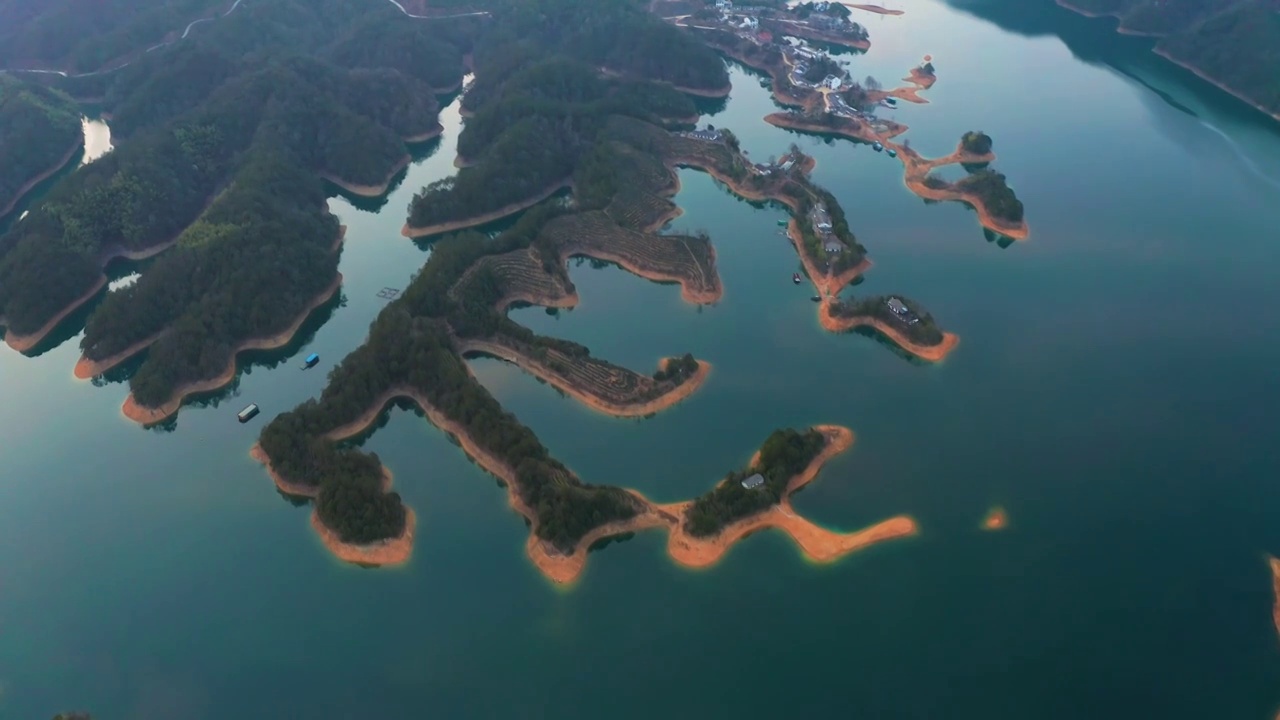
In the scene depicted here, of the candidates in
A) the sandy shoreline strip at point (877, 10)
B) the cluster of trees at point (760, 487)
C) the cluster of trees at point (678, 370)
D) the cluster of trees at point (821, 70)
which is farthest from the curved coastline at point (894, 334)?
the sandy shoreline strip at point (877, 10)

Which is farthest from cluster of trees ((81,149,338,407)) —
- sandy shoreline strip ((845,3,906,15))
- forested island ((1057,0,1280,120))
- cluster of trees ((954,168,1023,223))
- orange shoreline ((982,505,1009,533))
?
sandy shoreline strip ((845,3,906,15))

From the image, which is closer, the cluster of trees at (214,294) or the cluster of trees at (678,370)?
the cluster of trees at (678,370)

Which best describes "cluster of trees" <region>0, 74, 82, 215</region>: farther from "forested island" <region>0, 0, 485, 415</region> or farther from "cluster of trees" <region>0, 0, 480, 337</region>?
"cluster of trees" <region>0, 0, 480, 337</region>

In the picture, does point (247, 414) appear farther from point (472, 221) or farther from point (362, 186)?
point (362, 186)

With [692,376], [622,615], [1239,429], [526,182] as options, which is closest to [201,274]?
[526,182]

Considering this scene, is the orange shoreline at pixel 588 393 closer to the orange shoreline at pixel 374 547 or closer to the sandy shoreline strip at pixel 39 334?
the orange shoreline at pixel 374 547

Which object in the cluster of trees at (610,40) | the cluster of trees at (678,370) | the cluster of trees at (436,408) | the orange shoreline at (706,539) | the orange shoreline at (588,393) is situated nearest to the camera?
the orange shoreline at (706,539)
